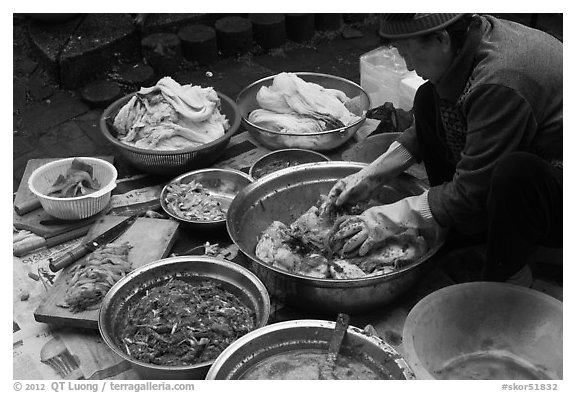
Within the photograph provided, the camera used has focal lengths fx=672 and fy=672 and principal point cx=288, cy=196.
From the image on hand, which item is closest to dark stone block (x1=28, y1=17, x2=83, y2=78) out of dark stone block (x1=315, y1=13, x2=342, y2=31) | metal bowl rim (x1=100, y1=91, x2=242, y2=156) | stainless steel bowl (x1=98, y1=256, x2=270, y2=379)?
metal bowl rim (x1=100, y1=91, x2=242, y2=156)

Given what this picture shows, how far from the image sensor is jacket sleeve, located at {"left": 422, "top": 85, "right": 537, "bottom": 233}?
2.47 m

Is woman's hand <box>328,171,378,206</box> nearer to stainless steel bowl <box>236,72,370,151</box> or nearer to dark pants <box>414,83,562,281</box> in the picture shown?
dark pants <box>414,83,562,281</box>

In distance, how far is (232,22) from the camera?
5.57m

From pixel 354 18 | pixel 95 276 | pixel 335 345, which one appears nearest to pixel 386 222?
pixel 335 345

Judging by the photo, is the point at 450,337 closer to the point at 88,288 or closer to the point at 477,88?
the point at 477,88

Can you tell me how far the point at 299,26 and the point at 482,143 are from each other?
3566 mm

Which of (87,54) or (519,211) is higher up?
(519,211)

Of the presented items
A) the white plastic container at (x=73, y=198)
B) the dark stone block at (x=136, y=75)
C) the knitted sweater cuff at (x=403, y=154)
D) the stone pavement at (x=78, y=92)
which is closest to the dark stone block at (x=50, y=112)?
the stone pavement at (x=78, y=92)

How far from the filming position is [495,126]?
2.50 m

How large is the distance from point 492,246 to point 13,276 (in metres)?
2.21

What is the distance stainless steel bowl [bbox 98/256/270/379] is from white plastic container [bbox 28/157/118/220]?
2.22 feet

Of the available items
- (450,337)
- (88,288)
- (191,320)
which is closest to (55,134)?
(88,288)

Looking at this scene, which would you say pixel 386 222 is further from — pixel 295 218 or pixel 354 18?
pixel 354 18

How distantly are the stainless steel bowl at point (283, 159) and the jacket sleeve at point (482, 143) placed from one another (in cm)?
127
